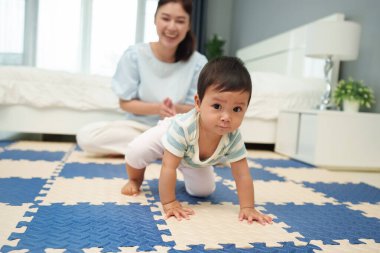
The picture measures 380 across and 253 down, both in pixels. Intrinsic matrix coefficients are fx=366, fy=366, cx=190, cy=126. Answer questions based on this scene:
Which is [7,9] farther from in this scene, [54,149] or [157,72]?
[157,72]

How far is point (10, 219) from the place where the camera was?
93 centimetres

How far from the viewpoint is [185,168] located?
4.20ft

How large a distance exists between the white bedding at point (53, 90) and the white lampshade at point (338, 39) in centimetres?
146

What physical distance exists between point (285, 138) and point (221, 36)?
3852 mm

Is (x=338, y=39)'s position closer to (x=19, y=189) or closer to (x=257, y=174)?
(x=257, y=174)

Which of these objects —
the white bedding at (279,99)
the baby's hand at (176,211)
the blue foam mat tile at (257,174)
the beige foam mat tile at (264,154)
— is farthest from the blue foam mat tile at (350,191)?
the white bedding at (279,99)

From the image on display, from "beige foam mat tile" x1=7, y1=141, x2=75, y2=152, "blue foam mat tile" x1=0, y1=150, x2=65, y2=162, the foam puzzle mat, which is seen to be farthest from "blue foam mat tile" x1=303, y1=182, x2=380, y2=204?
"beige foam mat tile" x1=7, y1=141, x2=75, y2=152

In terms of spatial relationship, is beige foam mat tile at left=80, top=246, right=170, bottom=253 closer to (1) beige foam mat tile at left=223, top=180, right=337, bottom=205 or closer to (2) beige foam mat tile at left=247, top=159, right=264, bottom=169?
(1) beige foam mat tile at left=223, top=180, right=337, bottom=205

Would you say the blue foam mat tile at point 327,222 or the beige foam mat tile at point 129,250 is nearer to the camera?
the beige foam mat tile at point 129,250

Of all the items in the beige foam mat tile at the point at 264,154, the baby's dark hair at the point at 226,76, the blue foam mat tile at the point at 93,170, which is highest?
the baby's dark hair at the point at 226,76

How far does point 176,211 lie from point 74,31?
502 cm

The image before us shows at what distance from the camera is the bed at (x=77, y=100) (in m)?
2.54

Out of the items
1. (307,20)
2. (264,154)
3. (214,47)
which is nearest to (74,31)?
(214,47)

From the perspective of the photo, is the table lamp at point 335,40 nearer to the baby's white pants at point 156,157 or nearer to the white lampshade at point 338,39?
the white lampshade at point 338,39
